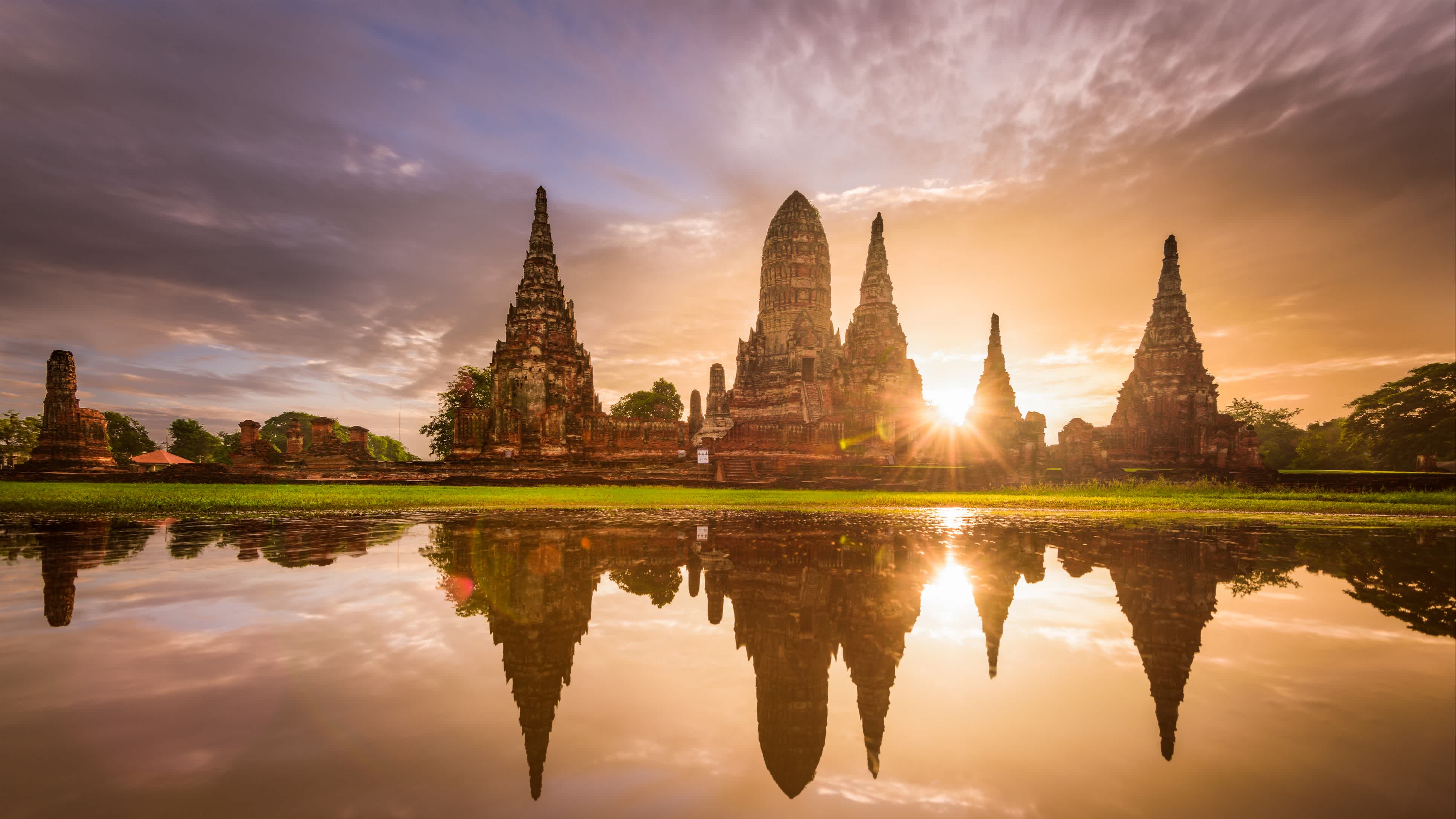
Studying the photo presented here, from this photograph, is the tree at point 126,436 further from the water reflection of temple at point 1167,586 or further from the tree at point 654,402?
the water reflection of temple at point 1167,586

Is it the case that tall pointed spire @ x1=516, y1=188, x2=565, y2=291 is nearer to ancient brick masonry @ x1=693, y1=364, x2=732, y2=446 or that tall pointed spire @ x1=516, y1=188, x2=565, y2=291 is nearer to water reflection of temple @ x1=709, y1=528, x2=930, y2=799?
ancient brick masonry @ x1=693, y1=364, x2=732, y2=446

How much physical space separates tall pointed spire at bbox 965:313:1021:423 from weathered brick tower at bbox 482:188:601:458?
72.7ft

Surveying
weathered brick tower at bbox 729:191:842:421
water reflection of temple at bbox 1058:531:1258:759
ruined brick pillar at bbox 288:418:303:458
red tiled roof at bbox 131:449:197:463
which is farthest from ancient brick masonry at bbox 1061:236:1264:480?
red tiled roof at bbox 131:449:197:463

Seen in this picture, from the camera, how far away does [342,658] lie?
9.09 feet

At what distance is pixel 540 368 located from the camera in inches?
1119

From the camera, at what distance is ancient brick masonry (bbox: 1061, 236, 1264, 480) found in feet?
91.4

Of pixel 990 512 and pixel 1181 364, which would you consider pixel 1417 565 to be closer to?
pixel 990 512

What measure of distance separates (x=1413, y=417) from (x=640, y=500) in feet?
133

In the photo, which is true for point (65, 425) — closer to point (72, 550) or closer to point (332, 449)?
point (332, 449)

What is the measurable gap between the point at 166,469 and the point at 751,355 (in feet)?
88.2

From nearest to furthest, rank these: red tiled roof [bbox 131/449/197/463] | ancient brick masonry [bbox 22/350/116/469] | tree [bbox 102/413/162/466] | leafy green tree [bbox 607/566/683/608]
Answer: leafy green tree [bbox 607/566/683/608] < ancient brick masonry [bbox 22/350/116/469] < red tiled roof [bbox 131/449/197/463] < tree [bbox 102/413/162/466]

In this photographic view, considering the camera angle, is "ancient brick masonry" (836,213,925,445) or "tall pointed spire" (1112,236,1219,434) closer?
"tall pointed spire" (1112,236,1219,434)

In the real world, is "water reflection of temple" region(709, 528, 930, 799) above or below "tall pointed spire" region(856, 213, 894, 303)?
below

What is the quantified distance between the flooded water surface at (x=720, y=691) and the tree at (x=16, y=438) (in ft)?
215
